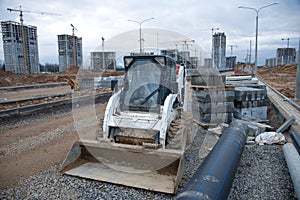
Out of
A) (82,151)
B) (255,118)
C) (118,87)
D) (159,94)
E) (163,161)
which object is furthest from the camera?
(255,118)

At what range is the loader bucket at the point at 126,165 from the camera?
12.6 feet

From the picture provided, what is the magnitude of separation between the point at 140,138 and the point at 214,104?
369cm

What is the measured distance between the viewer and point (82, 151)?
4.49 metres

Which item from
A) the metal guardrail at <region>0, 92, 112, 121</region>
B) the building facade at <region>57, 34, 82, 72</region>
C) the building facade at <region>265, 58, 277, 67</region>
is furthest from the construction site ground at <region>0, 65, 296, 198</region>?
the building facade at <region>265, 58, 277, 67</region>

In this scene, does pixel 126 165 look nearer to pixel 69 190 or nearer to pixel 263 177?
pixel 69 190

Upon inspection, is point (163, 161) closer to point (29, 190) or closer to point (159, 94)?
point (159, 94)

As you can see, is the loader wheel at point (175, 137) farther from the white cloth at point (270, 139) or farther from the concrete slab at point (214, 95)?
the concrete slab at point (214, 95)

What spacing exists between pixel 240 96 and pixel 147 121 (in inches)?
175

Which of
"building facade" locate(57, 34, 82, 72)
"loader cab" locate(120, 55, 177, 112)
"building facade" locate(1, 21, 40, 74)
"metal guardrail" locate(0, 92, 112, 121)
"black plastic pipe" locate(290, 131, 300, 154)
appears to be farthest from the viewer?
"building facade" locate(57, 34, 82, 72)

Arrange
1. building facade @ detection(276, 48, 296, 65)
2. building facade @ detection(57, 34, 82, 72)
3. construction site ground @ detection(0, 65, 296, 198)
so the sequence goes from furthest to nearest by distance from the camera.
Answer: building facade @ detection(276, 48, 296, 65) < building facade @ detection(57, 34, 82, 72) < construction site ground @ detection(0, 65, 296, 198)

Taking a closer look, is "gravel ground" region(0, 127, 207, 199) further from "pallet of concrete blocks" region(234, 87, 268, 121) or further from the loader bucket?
"pallet of concrete blocks" region(234, 87, 268, 121)

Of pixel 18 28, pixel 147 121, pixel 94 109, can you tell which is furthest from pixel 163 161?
pixel 18 28

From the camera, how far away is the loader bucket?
12.6 ft

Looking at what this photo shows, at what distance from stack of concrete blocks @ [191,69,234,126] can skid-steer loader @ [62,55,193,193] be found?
86.4 inches
